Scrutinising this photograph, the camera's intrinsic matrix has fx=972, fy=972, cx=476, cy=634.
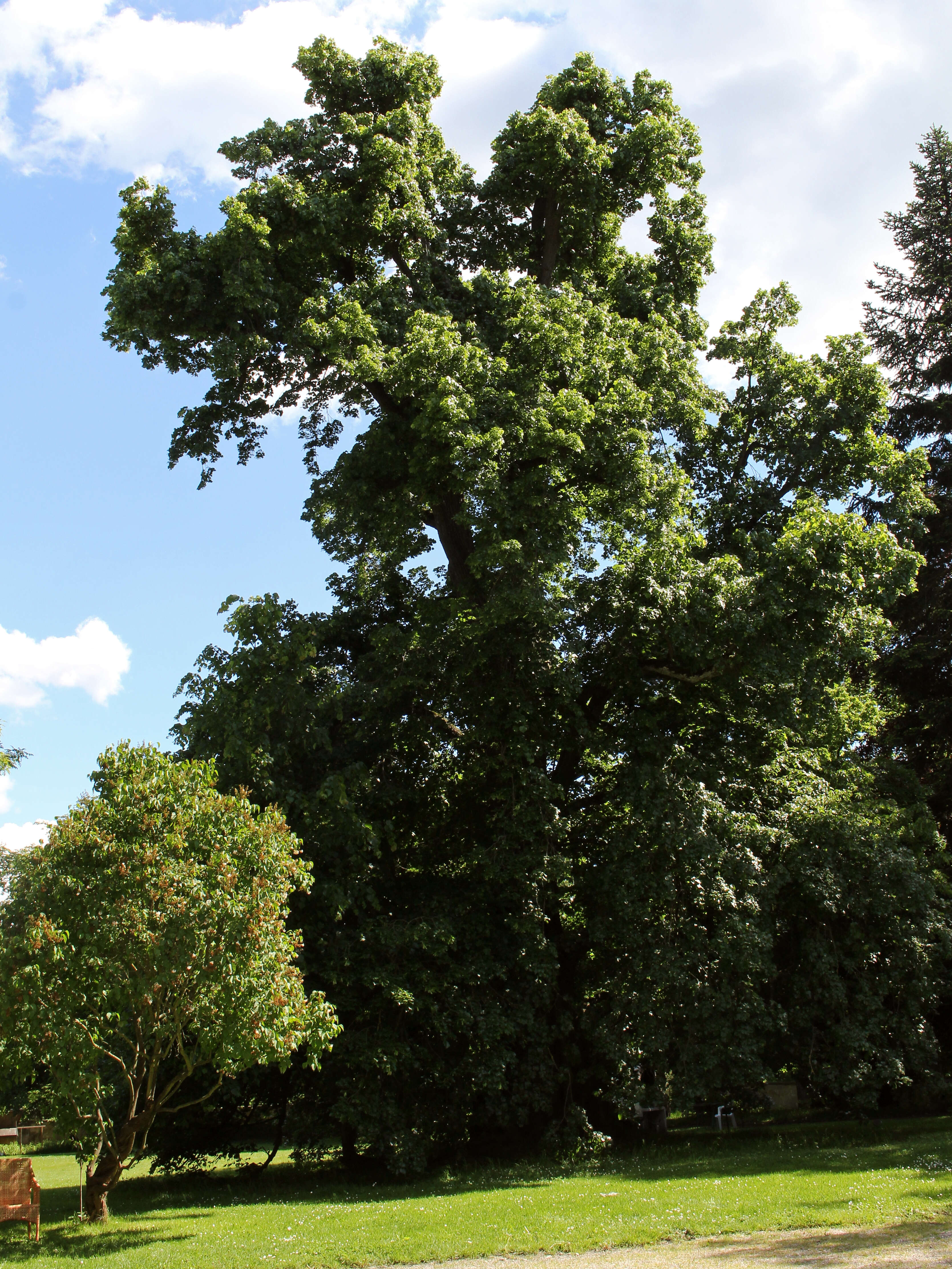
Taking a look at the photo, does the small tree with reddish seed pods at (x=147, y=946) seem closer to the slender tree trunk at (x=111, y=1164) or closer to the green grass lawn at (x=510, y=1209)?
the slender tree trunk at (x=111, y=1164)

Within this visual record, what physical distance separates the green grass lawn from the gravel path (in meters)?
0.33

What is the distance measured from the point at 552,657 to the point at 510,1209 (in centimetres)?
892

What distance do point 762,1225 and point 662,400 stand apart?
13023 mm

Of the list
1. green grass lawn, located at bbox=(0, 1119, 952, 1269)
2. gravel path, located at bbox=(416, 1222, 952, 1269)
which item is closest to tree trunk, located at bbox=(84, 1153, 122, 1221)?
green grass lawn, located at bbox=(0, 1119, 952, 1269)

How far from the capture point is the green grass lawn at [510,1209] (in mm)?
9570

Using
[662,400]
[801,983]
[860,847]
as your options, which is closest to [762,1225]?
[801,983]

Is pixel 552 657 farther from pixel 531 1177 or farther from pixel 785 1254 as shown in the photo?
pixel 785 1254

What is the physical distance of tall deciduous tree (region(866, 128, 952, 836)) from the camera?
22.0m

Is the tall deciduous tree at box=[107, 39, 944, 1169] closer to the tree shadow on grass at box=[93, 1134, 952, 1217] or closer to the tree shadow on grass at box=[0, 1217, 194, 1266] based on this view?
the tree shadow on grass at box=[93, 1134, 952, 1217]

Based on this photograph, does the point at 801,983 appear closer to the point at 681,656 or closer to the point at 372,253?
the point at 681,656

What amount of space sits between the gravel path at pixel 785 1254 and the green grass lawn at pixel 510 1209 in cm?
33

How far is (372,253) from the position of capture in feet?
67.9

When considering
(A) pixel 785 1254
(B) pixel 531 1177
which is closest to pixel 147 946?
(A) pixel 785 1254

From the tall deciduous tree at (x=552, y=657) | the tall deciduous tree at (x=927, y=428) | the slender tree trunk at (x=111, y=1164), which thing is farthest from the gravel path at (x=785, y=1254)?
the tall deciduous tree at (x=927, y=428)
